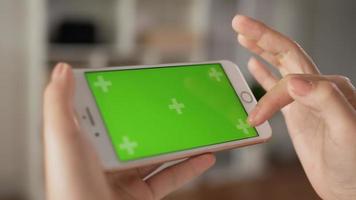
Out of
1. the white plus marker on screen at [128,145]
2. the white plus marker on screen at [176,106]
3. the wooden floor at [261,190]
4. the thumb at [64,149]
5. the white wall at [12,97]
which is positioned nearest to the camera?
the thumb at [64,149]

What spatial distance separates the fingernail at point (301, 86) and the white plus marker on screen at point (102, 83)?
0.97 feet

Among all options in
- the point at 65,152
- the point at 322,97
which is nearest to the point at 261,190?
the point at 322,97

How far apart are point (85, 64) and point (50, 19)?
36 centimetres

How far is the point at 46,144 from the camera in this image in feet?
1.76

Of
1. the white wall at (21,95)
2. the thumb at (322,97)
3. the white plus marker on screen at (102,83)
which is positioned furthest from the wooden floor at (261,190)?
the thumb at (322,97)

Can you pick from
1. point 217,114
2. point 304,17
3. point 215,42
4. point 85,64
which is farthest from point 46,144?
point 304,17

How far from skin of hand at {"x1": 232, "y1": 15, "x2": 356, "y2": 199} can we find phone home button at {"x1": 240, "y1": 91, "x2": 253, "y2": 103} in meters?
0.06

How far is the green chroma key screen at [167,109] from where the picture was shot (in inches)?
27.1

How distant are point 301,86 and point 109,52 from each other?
6.08ft

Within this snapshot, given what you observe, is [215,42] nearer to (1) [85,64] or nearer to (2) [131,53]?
(2) [131,53]

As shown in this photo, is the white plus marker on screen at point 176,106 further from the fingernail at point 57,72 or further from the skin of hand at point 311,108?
the fingernail at point 57,72

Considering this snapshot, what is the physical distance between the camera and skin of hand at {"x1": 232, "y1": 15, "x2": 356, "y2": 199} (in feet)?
1.96

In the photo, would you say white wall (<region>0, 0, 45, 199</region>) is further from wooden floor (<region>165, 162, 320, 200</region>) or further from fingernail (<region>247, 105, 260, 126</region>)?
A: fingernail (<region>247, 105, 260, 126</region>)

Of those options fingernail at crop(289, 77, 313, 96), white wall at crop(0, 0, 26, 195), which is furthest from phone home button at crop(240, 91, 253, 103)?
white wall at crop(0, 0, 26, 195)
